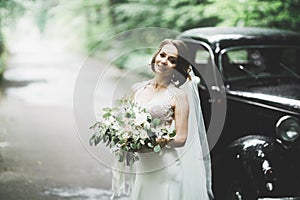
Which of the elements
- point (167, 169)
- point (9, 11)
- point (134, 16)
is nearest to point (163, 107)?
point (167, 169)

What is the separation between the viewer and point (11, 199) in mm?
3895

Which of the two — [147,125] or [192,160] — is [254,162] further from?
[147,125]

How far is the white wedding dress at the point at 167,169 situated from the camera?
8.81 feet

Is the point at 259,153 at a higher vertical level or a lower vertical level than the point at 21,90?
lower

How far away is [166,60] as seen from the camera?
8.78 feet

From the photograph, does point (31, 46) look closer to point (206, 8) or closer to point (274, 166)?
point (206, 8)

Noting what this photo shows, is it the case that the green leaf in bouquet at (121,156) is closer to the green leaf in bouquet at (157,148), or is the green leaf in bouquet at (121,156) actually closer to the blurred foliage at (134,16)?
the green leaf in bouquet at (157,148)

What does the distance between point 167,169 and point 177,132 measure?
0.28 meters

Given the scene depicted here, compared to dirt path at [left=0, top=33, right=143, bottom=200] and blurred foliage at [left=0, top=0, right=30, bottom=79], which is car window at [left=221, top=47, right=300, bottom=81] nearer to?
dirt path at [left=0, top=33, right=143, bottom=200]

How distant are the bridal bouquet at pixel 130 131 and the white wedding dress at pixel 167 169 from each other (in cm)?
5

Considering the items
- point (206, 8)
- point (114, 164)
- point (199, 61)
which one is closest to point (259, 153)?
point (114, 164)

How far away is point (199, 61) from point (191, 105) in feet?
6.06

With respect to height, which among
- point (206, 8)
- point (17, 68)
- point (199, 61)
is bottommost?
point (199, 61)

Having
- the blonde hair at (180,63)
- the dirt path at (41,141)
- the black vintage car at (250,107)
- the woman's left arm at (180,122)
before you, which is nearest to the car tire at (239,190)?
the black vintage car at (250,107)
